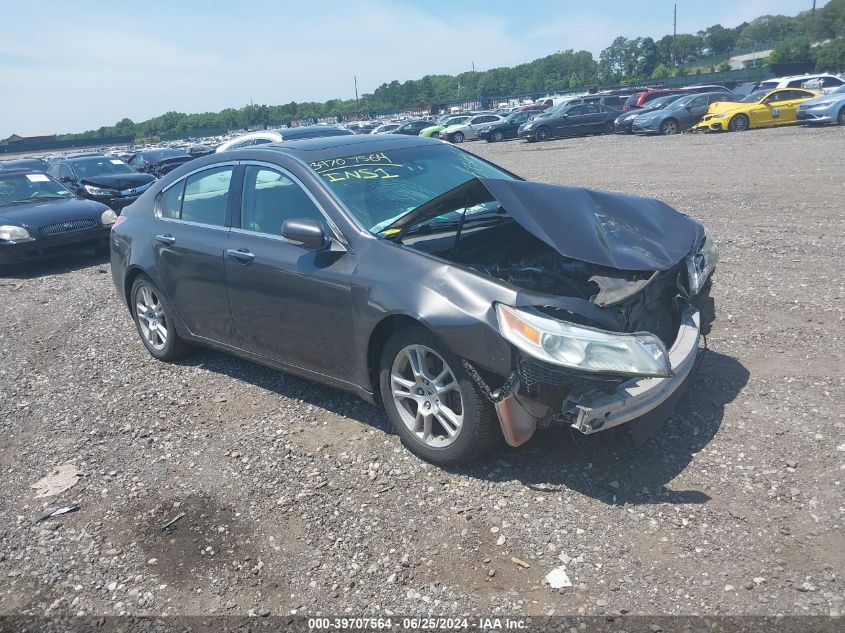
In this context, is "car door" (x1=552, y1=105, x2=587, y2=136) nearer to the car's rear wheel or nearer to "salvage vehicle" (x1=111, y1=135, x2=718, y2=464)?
the car's rear wheel

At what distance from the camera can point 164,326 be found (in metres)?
5.95

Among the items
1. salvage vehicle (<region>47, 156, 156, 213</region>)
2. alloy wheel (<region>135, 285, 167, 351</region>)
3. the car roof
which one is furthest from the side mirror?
salvage vehicle (<region>47, 156, 156, 213</region>)

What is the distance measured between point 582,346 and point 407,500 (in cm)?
124

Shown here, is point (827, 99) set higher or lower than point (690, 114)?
higher

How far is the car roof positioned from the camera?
4805mm

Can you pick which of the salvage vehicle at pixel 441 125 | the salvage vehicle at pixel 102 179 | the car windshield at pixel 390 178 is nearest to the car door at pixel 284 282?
the car windshield at pixel 390 178

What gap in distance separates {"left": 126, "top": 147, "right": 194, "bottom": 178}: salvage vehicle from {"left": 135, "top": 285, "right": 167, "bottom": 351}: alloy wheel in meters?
16.2

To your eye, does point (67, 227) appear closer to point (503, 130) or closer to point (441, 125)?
point (503, 130)

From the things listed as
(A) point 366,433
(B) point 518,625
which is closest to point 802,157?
(A) point 366,433

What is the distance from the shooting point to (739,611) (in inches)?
105

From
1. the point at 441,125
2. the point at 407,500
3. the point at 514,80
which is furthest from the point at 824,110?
the point at 514,80

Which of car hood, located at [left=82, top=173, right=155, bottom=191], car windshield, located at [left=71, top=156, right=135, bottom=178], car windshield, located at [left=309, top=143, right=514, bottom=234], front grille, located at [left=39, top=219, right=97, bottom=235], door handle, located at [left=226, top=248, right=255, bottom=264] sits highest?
car windshield, located at [left=309, top=143, right=514, bottom=234]

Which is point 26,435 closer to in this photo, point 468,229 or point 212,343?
point 212,343

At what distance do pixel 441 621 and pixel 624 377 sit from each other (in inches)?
53.4
